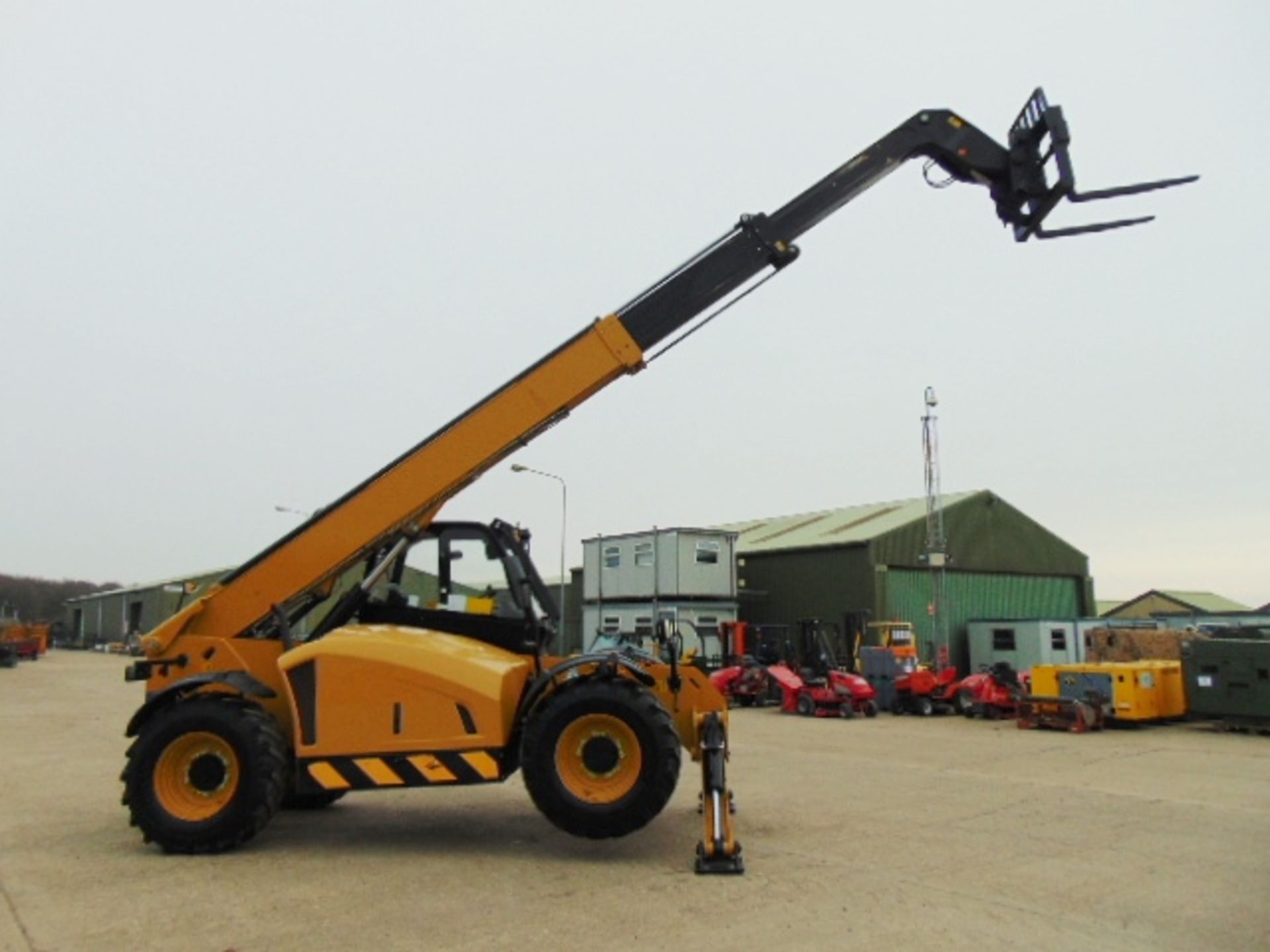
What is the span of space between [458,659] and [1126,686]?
16219 millimetres

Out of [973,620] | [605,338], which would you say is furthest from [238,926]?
[973,620]

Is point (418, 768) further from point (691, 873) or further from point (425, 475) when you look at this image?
point (425, 475)

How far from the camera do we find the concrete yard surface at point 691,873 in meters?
5.71

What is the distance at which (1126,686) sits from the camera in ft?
63.4

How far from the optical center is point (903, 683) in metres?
23.8

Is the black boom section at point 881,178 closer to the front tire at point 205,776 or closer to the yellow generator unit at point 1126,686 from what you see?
the front tire at point 205,776

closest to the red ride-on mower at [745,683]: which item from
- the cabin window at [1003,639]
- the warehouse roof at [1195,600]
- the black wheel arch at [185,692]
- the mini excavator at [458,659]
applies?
the cabin window at [1003,639]

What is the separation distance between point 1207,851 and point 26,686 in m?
34.3

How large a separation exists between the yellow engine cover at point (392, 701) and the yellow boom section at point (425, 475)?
3.57ft

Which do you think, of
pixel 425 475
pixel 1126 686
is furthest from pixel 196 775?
pixel 1126 686

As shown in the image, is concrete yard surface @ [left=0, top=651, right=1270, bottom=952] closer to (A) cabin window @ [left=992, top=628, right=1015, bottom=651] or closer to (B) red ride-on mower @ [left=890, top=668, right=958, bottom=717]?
(B) red ride-on mower @ [left=890, top=668, right=958, bottom=717]

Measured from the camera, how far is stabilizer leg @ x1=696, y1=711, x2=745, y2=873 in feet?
23.1

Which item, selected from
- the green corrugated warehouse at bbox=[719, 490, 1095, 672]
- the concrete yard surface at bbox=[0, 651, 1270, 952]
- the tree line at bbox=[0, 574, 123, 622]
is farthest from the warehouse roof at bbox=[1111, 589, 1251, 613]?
the tree line at bbox=[0, 574, 123, 622]

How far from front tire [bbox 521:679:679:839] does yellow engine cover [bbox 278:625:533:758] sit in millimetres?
427
